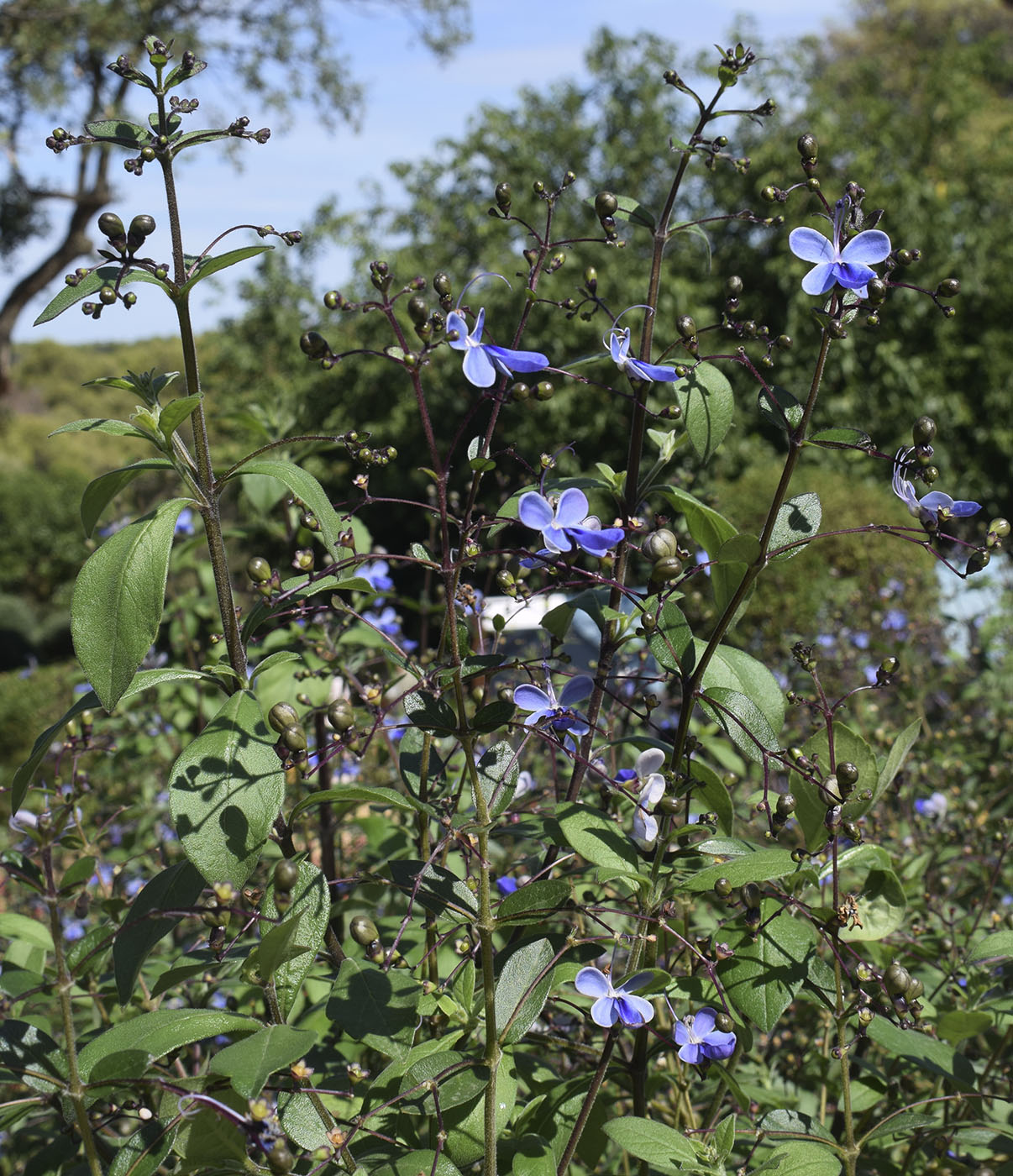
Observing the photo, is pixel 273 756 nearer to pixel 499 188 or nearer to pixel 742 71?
pixel 499 188

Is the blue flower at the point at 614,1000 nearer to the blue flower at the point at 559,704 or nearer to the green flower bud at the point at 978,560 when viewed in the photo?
the blue flower at the point at 559,704

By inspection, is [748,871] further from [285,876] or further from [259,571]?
[259,571]

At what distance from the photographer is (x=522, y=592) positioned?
1.14 metres

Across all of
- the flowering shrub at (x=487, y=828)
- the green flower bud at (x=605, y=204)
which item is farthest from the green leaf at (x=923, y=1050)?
the green flower bud at (x=605, y=204)

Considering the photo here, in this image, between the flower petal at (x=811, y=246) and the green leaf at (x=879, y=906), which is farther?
the green leaf at (x=879, y=906)

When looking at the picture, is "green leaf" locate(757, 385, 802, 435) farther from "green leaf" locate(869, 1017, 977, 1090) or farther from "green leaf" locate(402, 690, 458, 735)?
"green leaf" locate(869, 1017, 977, 1090)

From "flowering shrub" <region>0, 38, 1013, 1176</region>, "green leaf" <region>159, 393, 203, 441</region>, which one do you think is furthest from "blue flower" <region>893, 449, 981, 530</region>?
"green leaf" <region>159, 393, 203, 441</region>

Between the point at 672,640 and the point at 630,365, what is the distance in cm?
28

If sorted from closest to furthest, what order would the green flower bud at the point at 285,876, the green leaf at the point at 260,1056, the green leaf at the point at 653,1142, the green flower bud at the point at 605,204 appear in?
the green leaf at the point at 260,1056 → the green flower bud at the point at 285,876 → the green leaf at the point at 653,1142 → the green flower bud at the point at 605,204

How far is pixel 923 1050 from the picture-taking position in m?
1.08

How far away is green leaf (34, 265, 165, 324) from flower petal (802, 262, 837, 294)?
1.93 ft

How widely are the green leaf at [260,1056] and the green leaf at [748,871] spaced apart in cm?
37

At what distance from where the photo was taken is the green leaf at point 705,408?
3.37 ft

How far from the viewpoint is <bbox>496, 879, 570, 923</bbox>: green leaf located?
0.93 meters
